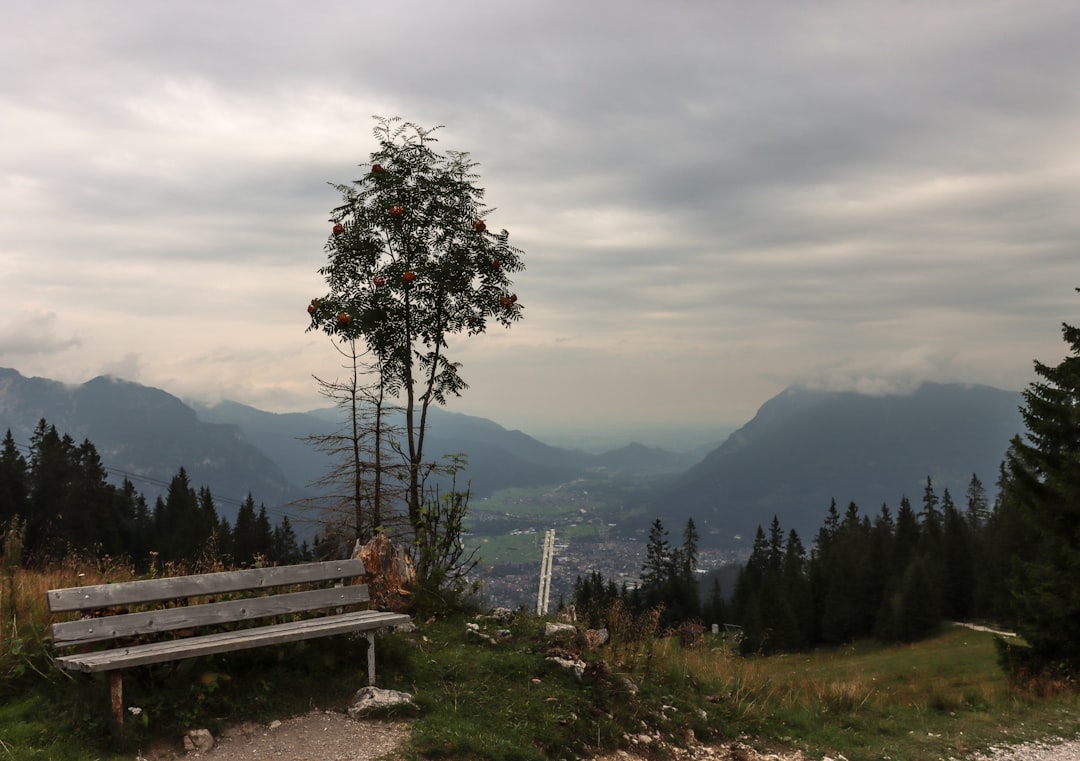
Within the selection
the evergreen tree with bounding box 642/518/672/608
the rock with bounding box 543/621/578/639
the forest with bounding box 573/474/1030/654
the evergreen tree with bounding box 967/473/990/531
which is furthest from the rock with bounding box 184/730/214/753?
the evergreen tree with bounding box 967/473/990/531

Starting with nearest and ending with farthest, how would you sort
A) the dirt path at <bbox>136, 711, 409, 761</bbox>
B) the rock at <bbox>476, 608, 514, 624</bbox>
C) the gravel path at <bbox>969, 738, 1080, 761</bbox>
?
the dirt path at <bbox>136, 711, 409, 761</bbox>, the gravel path at <bbox>969, 738, 1080, 761</bbox>, the rock at <bbox>476, 608, 514, 624</bbox>

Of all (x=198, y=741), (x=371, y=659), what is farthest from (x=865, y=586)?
(x=198, y=741)

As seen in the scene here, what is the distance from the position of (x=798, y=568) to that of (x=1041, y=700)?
253ft

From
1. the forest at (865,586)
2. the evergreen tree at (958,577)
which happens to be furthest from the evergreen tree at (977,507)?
the evergreen tree at (958,577)

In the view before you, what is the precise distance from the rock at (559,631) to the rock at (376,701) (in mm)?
2868

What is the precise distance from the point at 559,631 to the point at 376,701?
3.42m

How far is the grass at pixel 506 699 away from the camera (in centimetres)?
665

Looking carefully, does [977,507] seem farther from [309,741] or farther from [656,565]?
[309,741]

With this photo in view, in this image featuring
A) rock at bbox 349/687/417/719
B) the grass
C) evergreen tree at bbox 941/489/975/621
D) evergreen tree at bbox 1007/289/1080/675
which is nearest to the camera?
the grass

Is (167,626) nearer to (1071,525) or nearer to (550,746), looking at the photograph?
(550,746)

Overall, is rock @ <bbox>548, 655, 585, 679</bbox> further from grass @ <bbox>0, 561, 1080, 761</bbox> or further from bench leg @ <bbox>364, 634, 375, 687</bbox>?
bench leg @ <bbox>364, 634, 375, 687</bbox>

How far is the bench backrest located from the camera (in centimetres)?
649

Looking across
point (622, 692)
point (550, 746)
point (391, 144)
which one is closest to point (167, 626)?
point (550, 746)

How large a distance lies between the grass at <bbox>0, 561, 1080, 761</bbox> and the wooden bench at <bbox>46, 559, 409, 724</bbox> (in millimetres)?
324
